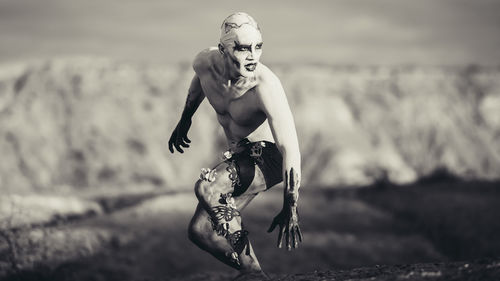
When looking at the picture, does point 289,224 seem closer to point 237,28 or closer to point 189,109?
point 237,28

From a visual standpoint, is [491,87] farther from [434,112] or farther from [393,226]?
[393,226]

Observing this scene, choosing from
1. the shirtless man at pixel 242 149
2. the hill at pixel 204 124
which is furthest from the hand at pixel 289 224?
the hill at pixel 204 124

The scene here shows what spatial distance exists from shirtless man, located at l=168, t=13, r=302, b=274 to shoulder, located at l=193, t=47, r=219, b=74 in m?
0.01

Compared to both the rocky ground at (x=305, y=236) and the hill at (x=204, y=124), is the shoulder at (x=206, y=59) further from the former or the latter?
the hill at (x=204, y=124)

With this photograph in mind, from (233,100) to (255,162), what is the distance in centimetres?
78

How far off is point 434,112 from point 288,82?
15075mm

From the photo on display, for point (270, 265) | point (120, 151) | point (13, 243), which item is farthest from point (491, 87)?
point (13, 243)

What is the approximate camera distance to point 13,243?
47.6 feet

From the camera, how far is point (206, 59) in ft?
30.9

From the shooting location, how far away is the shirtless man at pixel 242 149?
8531mm

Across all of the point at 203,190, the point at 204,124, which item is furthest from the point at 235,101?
the point at 204,124

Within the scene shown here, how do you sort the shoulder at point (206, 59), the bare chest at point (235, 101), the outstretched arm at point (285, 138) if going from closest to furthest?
the outstretched arm at point (285, 138), the bare chest at point (235, 101), the shoulder at point (206, 59)

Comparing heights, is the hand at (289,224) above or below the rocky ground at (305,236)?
above

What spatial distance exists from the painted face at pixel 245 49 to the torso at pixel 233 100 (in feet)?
0.68
